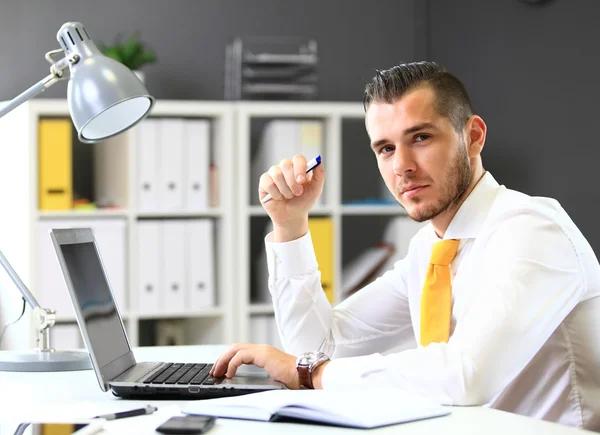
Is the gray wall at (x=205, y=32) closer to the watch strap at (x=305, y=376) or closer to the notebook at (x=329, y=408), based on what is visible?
the watch strap at (x=305, y=376)

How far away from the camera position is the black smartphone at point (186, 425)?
39.9 inches

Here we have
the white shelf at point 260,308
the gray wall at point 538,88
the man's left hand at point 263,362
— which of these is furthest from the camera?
the white shelf at point 260,308

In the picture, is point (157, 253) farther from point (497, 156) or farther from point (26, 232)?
point (497, 156)

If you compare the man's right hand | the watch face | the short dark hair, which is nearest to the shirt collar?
the short dark hair

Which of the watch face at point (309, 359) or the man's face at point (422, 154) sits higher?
the man's face at point (422, 154)

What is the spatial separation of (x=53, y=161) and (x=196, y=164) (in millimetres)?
552

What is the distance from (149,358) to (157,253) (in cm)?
160

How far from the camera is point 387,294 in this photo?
1.94 meters

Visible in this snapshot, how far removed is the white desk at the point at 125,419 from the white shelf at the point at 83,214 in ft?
5.33

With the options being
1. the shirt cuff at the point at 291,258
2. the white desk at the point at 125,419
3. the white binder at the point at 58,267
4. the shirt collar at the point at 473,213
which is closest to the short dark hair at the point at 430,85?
the shirt collar at the point at 473,213

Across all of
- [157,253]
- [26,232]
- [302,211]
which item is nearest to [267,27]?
[157,253]

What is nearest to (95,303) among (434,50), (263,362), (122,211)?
(263,362)

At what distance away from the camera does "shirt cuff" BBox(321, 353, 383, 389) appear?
1296mm

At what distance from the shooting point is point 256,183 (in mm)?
3566
